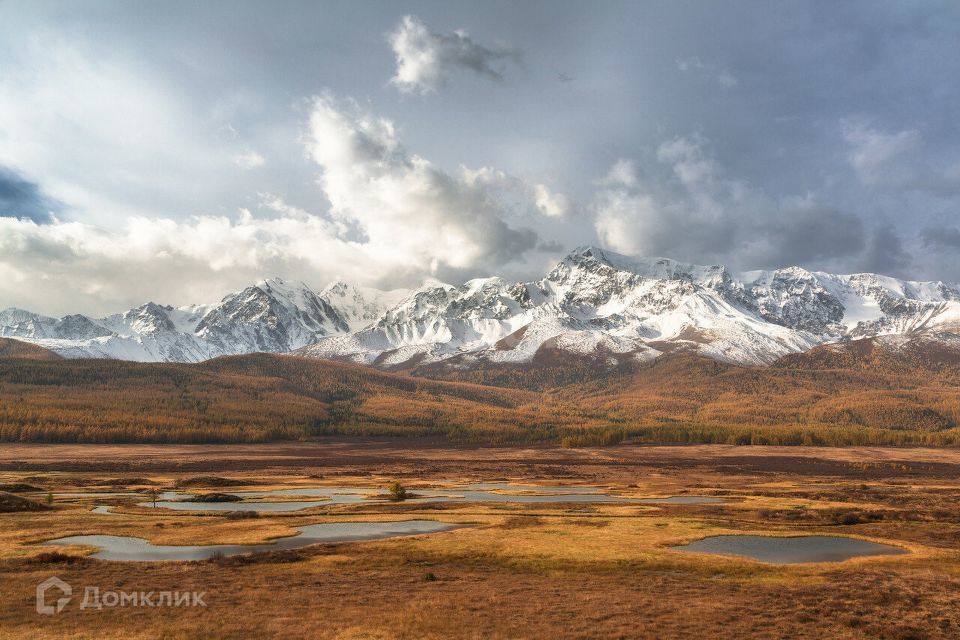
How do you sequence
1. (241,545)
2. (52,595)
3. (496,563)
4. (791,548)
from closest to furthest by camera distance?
(52,595)
(496,563)
(241,545)
(791,548)

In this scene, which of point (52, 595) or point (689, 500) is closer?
point (52, 595)

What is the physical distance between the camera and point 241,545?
6200cm

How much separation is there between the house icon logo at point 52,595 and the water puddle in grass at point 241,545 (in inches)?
430

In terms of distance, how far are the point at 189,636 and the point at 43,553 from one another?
28.8 metres

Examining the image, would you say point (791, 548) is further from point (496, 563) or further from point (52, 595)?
point (52, 595)

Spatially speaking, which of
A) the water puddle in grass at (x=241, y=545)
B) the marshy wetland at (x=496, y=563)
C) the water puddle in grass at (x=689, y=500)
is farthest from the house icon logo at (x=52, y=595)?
the water puddle in grass at (x=689, y=500)

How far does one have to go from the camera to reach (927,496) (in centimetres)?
11394

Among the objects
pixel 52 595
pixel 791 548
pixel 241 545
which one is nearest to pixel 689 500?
pixel 791 548

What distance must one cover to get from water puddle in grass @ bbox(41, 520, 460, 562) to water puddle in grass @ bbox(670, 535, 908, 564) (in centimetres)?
2981

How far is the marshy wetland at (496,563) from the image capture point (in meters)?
35.8

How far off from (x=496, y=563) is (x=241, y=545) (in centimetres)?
2580

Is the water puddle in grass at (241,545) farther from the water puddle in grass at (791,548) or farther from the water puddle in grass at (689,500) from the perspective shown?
the water puddle in grass at (689,500)

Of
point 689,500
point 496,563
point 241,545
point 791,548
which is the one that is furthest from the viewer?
point 689,500

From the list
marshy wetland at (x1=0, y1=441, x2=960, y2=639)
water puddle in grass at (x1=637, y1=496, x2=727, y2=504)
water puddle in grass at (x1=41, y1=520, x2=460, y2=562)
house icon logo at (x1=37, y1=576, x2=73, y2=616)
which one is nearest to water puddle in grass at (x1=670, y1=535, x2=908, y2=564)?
marshy wetland at (x1=0, y1=441, x2=960, y2=639)
